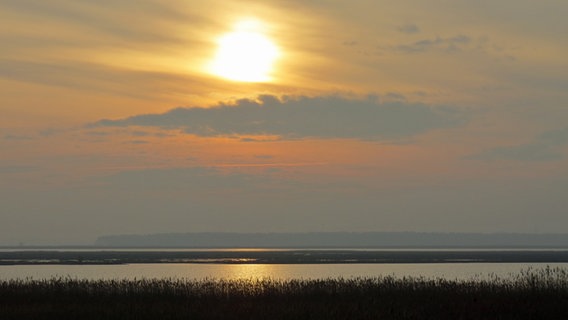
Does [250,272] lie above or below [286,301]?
above

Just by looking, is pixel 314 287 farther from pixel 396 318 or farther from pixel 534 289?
pixel 396 318

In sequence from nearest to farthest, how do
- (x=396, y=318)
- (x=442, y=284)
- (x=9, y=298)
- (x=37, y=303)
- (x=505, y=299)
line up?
(x=396, y=318)
(x=505, y=299)
(x=37, y=303)
(x=9, y=298)
(x=442, y=284)

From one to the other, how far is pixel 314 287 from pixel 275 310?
10.0 meters

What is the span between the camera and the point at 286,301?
116 feet

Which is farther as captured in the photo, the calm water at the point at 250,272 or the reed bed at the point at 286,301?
the calm water at the point at 250,272

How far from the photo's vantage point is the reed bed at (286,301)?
29875 millimetres

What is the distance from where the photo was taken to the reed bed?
2988 centimetres

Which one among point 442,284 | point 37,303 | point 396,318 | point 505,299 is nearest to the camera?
point 396,318

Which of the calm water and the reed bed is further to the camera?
the calm water

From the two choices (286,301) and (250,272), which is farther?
(250,272)

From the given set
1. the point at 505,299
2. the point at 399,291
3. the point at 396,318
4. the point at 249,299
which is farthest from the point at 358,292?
the point at 396,318

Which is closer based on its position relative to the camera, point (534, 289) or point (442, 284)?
point (534, 289)

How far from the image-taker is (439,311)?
3078cm

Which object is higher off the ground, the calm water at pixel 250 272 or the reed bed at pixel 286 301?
the calm water at pixel 250 272
